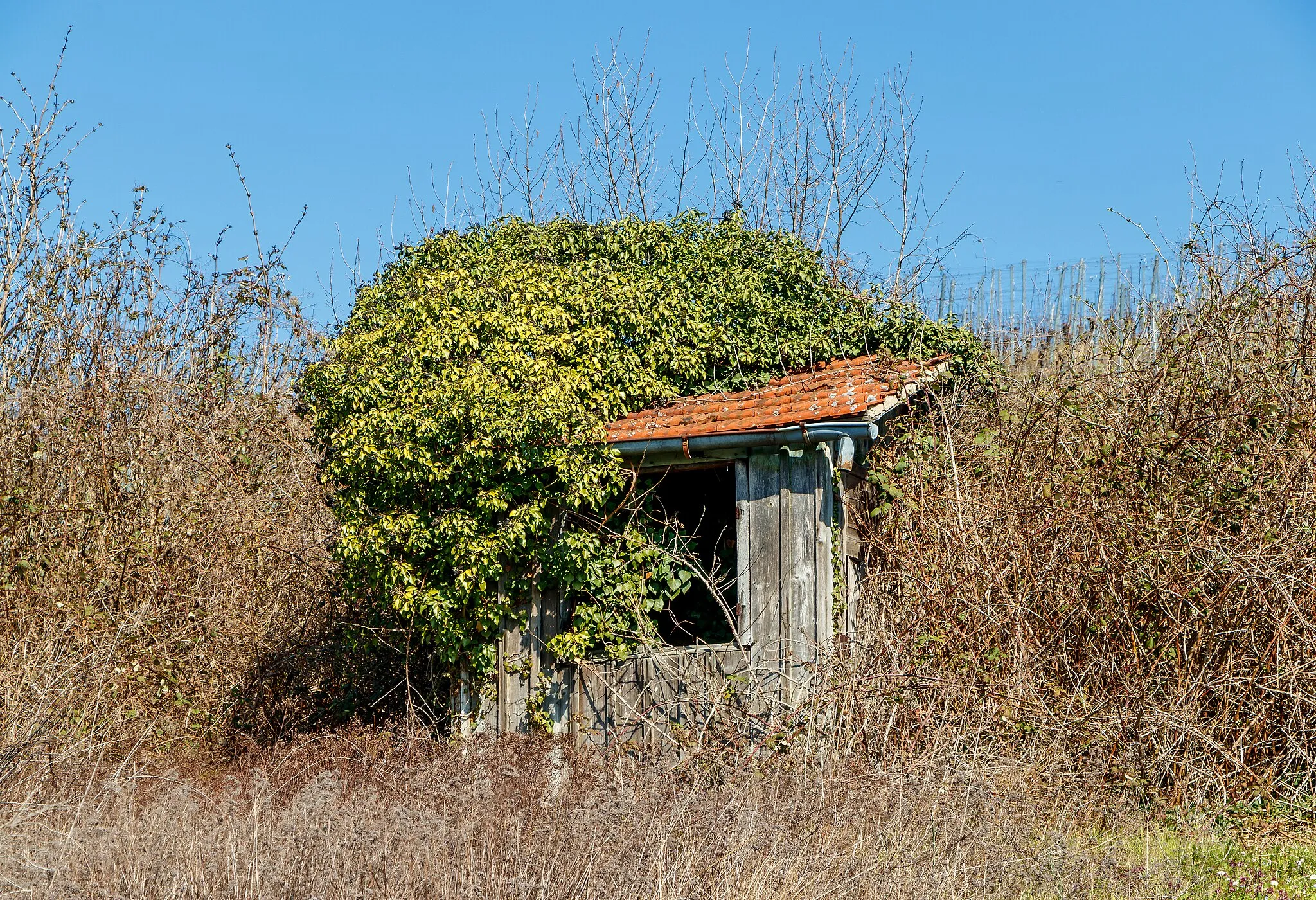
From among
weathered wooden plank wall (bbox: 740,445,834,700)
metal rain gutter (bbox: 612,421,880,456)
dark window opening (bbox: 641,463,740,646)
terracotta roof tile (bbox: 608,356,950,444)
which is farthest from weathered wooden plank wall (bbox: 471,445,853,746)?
dark window opening (bbox: 641,463,740,646)

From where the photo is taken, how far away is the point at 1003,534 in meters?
9.27

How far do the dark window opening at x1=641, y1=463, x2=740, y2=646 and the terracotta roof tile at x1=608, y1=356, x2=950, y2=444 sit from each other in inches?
30.3

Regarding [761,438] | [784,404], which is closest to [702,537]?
[784,404]

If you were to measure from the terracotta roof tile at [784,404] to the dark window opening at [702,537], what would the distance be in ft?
2.52

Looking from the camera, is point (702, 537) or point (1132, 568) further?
point (702, 537)

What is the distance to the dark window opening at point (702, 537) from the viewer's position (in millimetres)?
10961

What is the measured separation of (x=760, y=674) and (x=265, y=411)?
31.4 feet

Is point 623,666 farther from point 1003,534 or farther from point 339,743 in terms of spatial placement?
point 1003,534

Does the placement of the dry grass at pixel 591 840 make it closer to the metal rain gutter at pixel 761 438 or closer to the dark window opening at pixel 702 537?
the metal rain gutter at pixel 761 438

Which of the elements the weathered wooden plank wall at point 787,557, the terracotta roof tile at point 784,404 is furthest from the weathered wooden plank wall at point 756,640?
the terracotta roof tile at point 784,404

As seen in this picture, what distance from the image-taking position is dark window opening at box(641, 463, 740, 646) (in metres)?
11.0

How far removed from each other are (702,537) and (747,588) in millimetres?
1976

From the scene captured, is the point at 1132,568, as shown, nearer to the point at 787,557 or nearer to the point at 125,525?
the point at 787,557

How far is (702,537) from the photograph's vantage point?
1126cm
